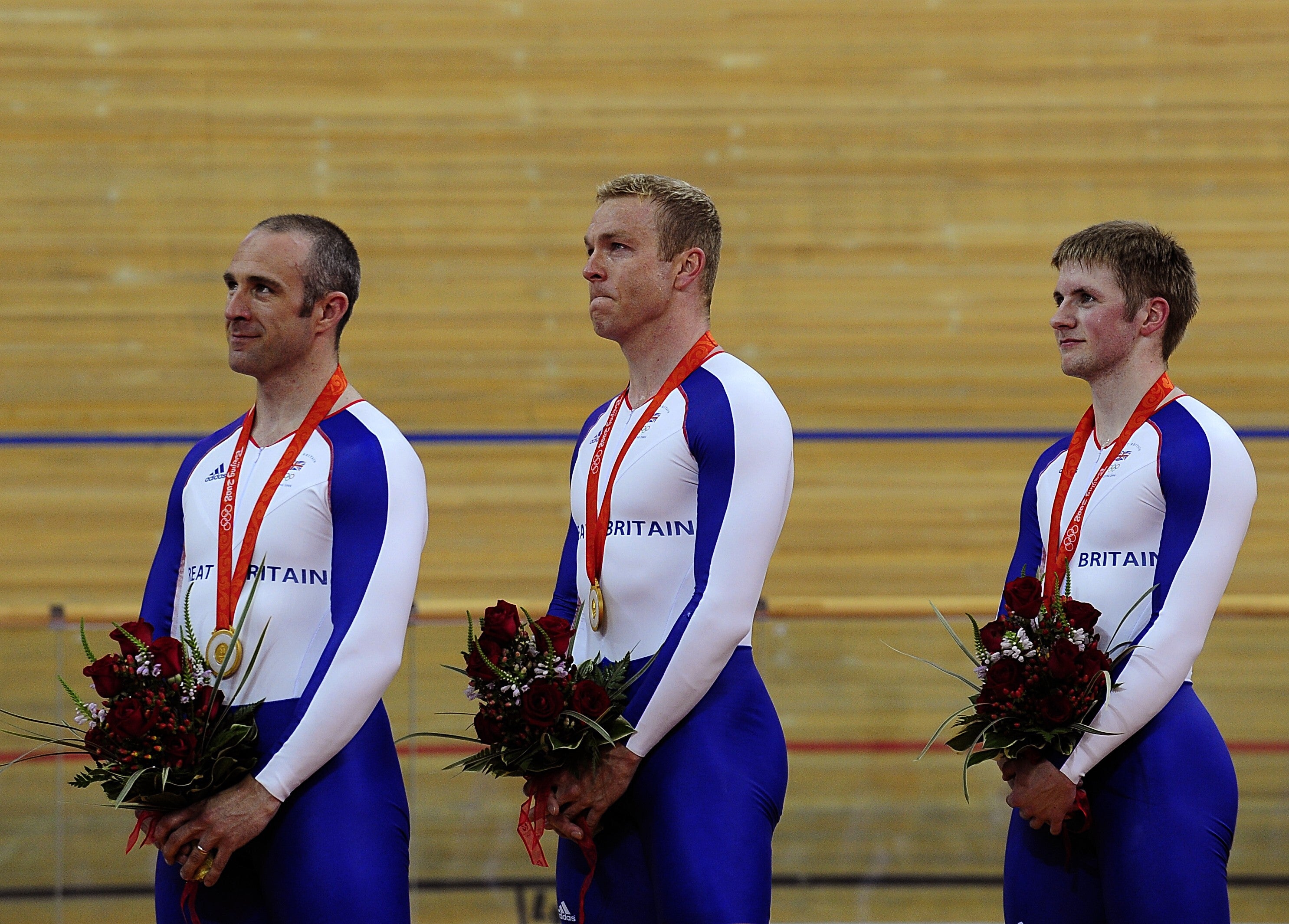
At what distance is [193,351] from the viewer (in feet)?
17.1

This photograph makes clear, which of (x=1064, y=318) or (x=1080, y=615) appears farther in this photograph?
(x=1064, y=318)

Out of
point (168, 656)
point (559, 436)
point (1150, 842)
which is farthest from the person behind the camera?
point (559, 436)

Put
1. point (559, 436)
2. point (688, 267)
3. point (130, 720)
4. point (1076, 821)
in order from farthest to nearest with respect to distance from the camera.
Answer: point (559, 436) → point (688, 267) → point (1076, 821) → point (130, 720)

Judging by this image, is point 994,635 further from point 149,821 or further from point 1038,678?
point 149,821

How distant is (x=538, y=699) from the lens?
2.29 m

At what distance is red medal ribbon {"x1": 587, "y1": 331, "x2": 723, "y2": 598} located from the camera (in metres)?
2.53

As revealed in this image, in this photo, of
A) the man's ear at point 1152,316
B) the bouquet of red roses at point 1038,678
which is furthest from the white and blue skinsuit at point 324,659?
the man's ear at point 1152,316

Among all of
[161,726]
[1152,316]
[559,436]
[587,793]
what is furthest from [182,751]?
[559,436]

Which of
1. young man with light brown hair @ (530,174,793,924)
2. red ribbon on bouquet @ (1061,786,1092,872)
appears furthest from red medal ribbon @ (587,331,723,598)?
red ribbon on bouquet @ (1061,786,1092,872)

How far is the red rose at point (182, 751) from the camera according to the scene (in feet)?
7.14

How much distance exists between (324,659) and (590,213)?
3263 mm

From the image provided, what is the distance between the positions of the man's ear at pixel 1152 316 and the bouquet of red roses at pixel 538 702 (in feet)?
3.85

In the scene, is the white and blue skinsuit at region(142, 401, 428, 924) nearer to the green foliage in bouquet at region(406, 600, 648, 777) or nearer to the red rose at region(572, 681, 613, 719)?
the green foliage in bouquet at region(406, 600, 648, 777)

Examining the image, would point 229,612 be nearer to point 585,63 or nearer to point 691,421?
point 691,421
